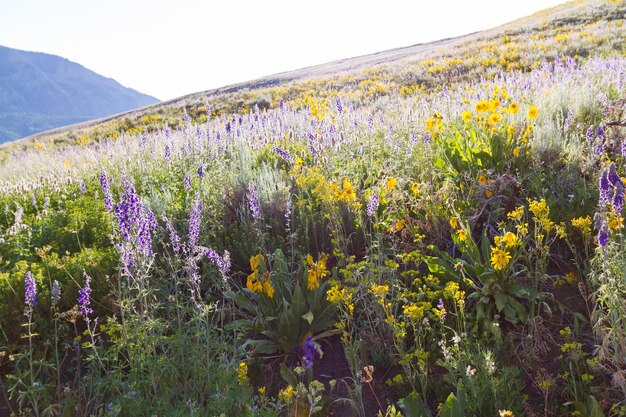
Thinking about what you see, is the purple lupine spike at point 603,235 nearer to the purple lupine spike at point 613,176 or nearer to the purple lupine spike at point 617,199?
the purple lupine spike at point 617,199

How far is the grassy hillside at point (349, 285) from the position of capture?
7.75ft

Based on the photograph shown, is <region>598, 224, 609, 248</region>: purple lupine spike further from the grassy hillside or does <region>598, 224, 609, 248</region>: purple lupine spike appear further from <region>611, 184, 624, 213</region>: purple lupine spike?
<region>611, 184, 624, 213</region>: purple lupine spike

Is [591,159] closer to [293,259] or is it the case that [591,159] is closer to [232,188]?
[293,259]

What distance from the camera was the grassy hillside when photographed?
236 centimetres

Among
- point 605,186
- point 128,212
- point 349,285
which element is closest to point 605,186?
point 605,186

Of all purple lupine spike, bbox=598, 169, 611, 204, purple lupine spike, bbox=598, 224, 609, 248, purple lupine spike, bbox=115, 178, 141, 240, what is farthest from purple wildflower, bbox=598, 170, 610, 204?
purple lupine spike, bbox=115, 178, 141, 240

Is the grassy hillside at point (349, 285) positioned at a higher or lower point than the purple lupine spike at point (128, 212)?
lower

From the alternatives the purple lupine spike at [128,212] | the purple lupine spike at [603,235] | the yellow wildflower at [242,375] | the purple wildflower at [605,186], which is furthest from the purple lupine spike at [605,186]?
the purple lupine spike at [128,212]

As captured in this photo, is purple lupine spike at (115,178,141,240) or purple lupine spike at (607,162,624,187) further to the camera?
purple lupine spike at (115,178,141,240)

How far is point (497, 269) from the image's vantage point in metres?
2.86

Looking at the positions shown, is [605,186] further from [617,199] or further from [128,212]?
[128,212]

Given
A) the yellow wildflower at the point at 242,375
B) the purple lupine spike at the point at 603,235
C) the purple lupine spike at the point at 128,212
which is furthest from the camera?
the purple lupine spike at the point at 128,212

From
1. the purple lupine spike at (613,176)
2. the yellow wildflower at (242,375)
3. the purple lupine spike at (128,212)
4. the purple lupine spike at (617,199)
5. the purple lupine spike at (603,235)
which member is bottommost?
the yellow wildflower at (242,375)

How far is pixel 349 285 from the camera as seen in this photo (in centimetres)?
334
